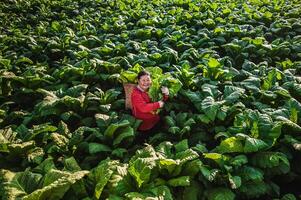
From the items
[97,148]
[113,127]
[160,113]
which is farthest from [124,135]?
[160,113]

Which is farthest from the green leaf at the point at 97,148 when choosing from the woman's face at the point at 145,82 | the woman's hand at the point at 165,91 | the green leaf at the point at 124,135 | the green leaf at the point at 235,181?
the green leaf at the point at 235,181

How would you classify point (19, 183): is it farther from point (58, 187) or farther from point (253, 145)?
point (253, 145)

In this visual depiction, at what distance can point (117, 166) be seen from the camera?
4961mm

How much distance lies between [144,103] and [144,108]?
9 centimetres

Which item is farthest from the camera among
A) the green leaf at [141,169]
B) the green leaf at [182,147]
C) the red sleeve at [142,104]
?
the red sleeve at [142,104]

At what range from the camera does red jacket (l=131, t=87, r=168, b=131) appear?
20.8 feet

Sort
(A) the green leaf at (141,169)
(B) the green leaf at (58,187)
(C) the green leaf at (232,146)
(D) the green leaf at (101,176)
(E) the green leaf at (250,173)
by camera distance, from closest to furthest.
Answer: (B) the green leaf at (58,187)
(D) the green leaf at (101,176)
(A) the green leaf at (141,169)
(E) the green leaf at (250,173)
(C) the green leaf at (232,146)

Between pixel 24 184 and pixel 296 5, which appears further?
pixel 296 5

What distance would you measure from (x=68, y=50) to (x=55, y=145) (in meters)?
5.19

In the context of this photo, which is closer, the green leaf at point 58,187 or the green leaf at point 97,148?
the green leaf at point 58,187

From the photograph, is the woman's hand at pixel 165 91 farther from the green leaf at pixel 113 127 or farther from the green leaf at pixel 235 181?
the green leaf at pixel 235 181

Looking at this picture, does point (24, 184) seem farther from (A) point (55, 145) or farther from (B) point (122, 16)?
(B) point (122, 16)

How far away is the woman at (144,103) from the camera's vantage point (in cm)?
632

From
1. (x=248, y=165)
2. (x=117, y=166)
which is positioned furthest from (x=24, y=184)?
(x=248, y=165)
